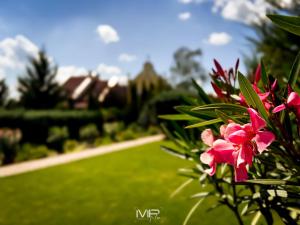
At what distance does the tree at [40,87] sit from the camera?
29766 millimetres

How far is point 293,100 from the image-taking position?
765 mm

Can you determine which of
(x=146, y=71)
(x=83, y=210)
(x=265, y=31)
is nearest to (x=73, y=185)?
(x=83, y=210)

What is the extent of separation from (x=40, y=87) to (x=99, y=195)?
86.6ft

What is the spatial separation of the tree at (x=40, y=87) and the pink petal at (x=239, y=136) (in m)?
30.5

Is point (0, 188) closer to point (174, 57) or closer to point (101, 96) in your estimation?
point (101, 96)

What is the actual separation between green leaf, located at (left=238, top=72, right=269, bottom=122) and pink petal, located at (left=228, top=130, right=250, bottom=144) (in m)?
0.12

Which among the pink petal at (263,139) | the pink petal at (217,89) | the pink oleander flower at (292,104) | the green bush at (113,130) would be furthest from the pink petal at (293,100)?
the green bush at (113,130)

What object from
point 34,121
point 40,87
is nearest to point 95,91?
point 40,87

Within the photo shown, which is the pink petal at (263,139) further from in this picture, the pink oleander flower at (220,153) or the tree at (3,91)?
the tree at (3,91)

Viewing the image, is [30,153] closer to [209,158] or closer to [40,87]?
[209,158]

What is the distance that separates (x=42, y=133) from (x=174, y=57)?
32.5m

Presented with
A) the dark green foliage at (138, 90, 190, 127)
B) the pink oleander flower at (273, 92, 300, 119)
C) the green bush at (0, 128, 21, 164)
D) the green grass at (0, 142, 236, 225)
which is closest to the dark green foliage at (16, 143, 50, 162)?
the green bush at (0, 128, 21, 164)

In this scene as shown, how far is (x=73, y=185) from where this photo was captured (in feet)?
23.3

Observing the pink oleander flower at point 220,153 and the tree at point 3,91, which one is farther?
the tree at point 3,91
